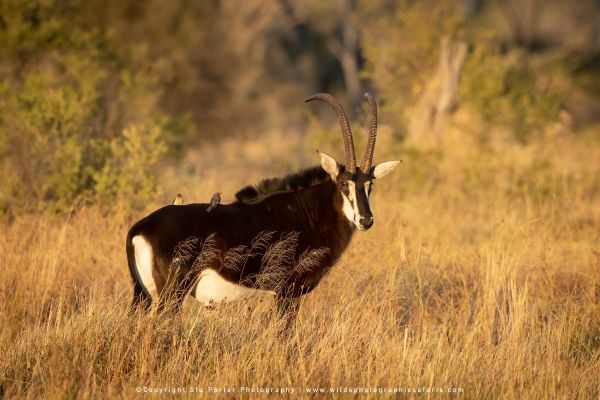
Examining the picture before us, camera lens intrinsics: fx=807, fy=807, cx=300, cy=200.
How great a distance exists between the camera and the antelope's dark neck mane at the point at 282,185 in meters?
6.32

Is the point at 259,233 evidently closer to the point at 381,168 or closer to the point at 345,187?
the point at 345,187

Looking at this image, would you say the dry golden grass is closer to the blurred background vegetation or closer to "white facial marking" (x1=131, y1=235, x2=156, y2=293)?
"white facial marking" (x1=131, y1=235, x2=156, y2=293)

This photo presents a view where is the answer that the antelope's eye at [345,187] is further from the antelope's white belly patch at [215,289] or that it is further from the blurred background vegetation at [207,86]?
the blurred background vegetation at [207,86]

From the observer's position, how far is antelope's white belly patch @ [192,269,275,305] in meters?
5.86

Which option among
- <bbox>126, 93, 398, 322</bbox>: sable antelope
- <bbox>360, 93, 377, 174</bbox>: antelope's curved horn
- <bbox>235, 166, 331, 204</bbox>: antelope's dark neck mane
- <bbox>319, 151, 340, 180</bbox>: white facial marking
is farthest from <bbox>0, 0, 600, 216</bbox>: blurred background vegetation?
<bbox>360, 93, 377, 174</bbox>: antelope's curved horn

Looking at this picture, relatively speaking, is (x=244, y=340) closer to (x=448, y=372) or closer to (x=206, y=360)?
(x=206, y=360)

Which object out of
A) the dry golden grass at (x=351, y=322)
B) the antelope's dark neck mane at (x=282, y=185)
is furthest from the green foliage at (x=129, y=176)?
the antelope's dark neck mane at (x=282, y=185)

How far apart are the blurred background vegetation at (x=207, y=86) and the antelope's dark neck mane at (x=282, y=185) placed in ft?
10.9

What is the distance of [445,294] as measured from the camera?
7.41 meters

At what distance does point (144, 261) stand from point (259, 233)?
885 millimetres

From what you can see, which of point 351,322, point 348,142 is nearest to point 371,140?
point 348,142

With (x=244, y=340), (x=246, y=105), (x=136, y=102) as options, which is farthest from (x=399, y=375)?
(x=246, y=105)

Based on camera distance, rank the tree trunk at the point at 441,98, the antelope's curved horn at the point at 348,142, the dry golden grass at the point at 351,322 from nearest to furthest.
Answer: the dry golden grass at the point at 351,322 < the antelope's curved horn at the point at 348,142 < the tree trunk at the point at 441,98

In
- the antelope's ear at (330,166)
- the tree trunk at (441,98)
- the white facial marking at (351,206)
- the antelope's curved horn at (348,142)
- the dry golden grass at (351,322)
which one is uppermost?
the tree trunk at (441,98)
